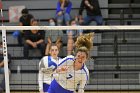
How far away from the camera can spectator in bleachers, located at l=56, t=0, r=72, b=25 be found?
1221cm

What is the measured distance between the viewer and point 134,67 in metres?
11.7

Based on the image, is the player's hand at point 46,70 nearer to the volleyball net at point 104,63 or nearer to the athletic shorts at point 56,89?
the athletic shorts at point 56,89

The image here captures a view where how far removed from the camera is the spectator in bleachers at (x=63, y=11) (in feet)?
40.1

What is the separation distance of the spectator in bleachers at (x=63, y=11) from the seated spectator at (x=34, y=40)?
1098 mm

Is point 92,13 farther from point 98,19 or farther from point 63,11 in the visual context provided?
point 63,11

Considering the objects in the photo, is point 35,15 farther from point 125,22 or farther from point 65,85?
point 65,85

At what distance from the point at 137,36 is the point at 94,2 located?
60.5 inches

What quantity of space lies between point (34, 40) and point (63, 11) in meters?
1.39

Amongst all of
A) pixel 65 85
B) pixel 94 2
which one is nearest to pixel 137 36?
pixel 94 2

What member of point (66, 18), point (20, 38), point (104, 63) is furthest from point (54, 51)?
point (66, 18)

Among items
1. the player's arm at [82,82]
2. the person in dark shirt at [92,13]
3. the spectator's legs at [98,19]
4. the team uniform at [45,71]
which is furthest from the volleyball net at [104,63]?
the player's arm at [82,82]

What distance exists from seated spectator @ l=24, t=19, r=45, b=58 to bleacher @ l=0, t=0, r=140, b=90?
0.20 m

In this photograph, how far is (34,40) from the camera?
11344mm

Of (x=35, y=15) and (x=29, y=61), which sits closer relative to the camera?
(x=29, y=61)
